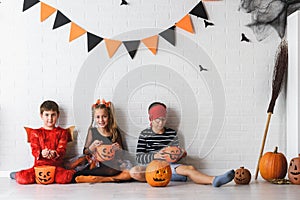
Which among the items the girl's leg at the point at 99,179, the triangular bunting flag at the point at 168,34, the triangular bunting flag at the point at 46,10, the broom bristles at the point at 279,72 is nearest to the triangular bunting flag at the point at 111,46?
the triangular bunting flag at the point at 168,34

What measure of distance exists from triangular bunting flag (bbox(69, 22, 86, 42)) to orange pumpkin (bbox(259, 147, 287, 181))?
6.01 feet

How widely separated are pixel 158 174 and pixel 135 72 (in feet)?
3.16

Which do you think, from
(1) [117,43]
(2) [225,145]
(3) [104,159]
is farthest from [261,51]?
(3) [104,159]

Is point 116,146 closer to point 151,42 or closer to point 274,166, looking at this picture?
point 151,42

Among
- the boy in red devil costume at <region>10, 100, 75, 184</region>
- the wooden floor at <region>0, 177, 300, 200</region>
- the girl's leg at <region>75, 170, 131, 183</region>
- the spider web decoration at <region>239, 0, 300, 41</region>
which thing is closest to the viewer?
the wooden floor at <region>0, 177, 300, 200</region>

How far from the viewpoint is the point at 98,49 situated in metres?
4.46

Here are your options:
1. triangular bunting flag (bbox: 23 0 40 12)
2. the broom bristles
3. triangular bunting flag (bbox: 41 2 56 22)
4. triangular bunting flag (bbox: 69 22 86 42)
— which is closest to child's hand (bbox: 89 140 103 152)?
triangular bunting flag (bbox: 69 22 86 42)

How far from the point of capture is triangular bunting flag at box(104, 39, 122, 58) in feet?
14.6

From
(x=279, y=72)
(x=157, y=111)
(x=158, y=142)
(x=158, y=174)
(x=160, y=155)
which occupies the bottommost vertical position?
(x=158, y=174)

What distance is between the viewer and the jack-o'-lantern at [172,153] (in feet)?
14.2

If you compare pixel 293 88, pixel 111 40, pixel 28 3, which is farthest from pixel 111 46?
pixel 293 88

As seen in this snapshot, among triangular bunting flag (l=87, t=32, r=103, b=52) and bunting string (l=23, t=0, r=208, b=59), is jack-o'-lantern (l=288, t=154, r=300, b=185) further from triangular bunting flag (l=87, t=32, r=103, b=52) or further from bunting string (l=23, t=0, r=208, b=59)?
triangular bunting flag (l=87, t=32, r=103, b=52)

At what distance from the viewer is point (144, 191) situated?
3844mm

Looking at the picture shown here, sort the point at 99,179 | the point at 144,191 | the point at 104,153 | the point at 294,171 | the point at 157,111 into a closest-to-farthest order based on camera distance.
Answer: the point at 144,191 → the point at 294,171 → the point at 99,179 → the point at 104,153 → the point at 157,111
